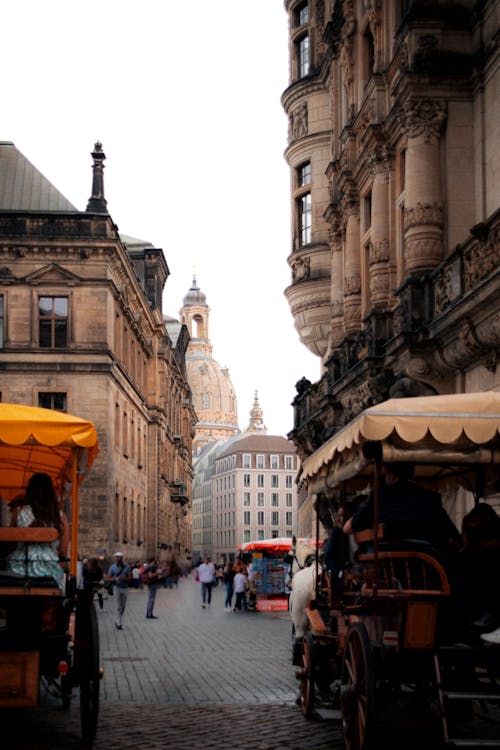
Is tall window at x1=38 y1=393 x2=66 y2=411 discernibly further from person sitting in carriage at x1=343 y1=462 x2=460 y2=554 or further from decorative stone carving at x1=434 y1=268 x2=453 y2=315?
person sitting in carriage at x1=343 y1=462 x2=460 y2=554

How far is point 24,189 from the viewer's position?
54.4m

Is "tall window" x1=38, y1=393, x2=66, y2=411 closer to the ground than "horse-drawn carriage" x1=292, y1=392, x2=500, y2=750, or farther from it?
farther from it

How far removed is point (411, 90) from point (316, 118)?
12883 millimetres

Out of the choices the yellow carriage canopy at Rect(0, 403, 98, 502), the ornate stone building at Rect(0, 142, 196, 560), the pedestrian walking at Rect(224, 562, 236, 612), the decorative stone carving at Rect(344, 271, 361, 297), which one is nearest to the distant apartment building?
the ornate stone building at Rect(0, 142, 196, 560)

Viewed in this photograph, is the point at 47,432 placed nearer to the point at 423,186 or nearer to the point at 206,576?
the point at 423,186

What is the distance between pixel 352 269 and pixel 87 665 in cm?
2127

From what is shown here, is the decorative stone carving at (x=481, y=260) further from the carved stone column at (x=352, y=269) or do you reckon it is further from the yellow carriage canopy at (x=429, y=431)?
the carved stone column at (x=352, y=269)

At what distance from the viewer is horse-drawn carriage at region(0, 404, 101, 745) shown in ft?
30.5

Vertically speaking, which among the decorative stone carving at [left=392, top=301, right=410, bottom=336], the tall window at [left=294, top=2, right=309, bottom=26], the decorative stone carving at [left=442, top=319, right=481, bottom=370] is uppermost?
the tall window at [left=294, top=2, right=309, bottom=26]

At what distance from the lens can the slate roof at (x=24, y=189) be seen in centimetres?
5322

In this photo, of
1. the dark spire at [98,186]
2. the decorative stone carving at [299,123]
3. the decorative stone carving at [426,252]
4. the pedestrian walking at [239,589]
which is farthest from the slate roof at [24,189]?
the decorative stone carving at [426,252]

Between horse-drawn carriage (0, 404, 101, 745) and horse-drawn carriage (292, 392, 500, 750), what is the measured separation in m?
2.18

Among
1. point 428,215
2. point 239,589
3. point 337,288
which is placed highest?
point 337,288

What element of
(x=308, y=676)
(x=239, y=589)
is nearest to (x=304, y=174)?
(x=239, y=589)
